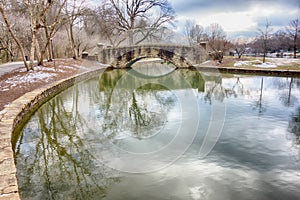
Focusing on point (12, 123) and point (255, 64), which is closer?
point (12, 123)

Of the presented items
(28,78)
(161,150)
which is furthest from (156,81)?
(161,150)

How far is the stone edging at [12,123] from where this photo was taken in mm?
3215

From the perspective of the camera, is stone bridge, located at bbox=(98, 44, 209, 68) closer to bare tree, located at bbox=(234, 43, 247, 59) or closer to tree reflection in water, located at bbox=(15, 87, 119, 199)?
bare tree, located at bbox=(234, 43, 247, 59)

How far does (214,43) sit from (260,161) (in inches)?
946

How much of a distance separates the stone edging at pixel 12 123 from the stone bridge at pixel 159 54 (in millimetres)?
10361

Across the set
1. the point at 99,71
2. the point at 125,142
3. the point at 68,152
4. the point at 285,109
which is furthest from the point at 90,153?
the point at 99,71

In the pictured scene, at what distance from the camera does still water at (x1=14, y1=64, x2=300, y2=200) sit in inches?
150

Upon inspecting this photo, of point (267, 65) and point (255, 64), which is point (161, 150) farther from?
point (255, 64)

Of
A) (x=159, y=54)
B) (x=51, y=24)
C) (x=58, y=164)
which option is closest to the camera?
(x=58, y=164)

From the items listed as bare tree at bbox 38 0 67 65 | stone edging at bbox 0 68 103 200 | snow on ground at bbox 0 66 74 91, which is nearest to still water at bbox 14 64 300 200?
stone edging at bbox 0 68 103 200

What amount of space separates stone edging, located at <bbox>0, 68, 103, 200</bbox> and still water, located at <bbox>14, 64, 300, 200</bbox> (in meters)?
0.35

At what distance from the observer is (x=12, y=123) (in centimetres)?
575

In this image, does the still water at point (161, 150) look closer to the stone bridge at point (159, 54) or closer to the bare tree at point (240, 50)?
the stone bridge at point (159, 54)

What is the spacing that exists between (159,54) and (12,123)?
57.7ft
